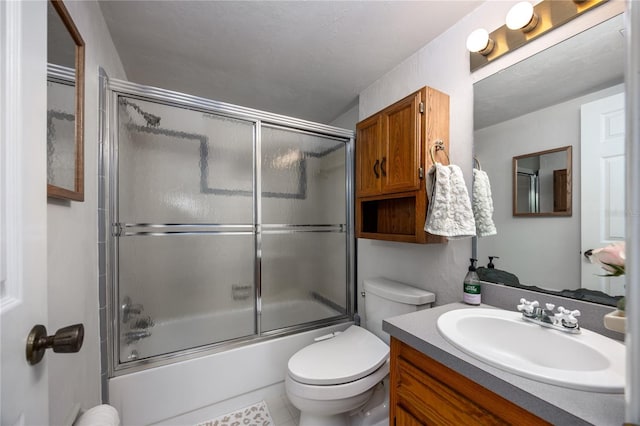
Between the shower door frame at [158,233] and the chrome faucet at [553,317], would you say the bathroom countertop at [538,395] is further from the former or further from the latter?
the shower door frame at [158,233]

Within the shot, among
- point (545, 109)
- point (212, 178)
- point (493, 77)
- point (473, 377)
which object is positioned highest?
point (493, 77)

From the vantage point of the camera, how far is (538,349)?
827 mm

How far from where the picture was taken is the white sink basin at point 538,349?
1.88 ft

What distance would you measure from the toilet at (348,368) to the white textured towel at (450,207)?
1.34 feet

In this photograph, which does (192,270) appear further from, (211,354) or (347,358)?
(347,358)

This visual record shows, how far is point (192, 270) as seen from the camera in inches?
58.7

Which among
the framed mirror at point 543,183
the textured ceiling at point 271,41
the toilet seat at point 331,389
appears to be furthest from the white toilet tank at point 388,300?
the textured ceiling at point 271,41

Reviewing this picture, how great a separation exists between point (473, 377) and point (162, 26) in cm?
198

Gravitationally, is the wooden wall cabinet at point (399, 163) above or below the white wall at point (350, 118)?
below

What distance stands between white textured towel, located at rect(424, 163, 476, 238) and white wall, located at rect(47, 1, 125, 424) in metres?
1.42

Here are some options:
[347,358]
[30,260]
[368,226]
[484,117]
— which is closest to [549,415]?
[347,358]

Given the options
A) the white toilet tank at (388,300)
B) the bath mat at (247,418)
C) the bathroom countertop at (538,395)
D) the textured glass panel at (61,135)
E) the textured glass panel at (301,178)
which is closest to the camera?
the bathroom countertop at (538,395)

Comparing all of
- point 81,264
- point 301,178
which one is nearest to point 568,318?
point 301,178

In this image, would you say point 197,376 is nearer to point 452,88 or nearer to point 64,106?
point 64,106
